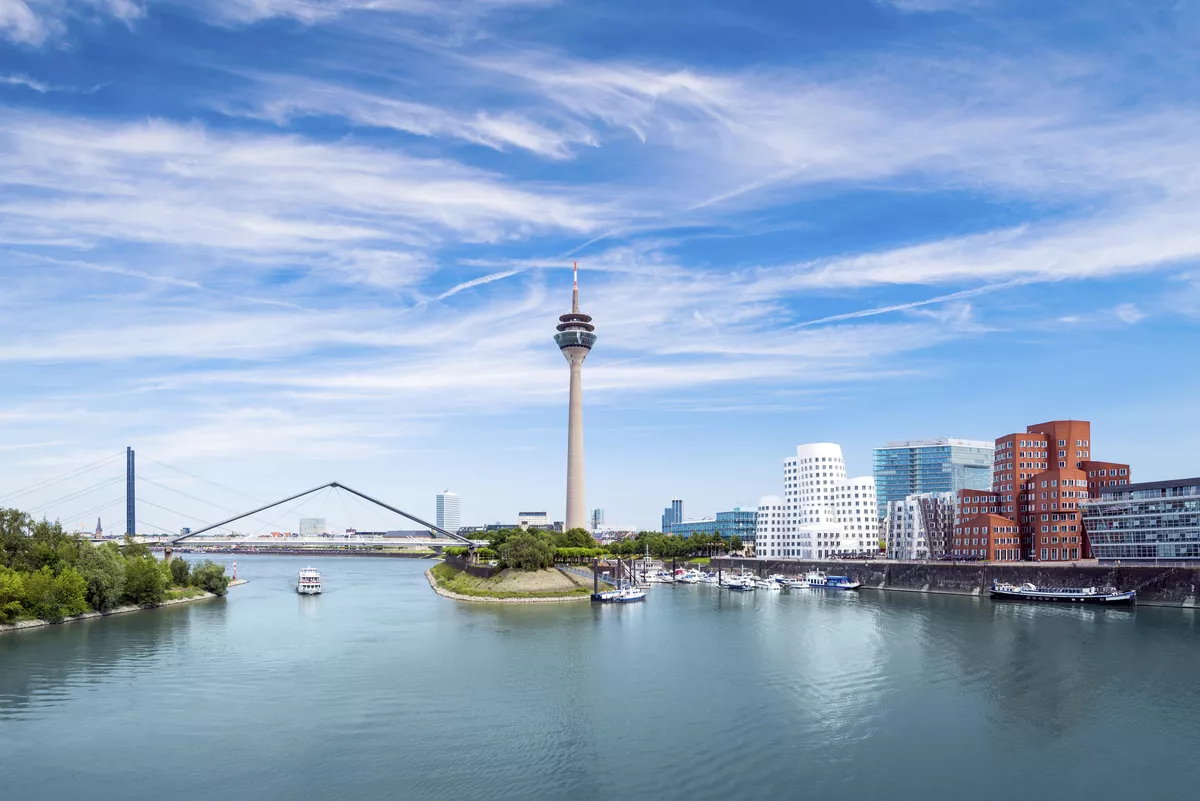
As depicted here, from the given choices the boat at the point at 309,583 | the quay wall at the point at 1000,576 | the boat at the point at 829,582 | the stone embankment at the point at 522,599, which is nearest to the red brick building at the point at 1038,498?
the quay wall at the point at 1000,576

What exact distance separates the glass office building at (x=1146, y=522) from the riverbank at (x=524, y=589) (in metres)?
44.1

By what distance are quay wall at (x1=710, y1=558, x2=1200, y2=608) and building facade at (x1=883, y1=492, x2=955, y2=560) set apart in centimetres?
1071

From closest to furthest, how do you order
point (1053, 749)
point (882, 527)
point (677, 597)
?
point (1053, 749) < point (677, 597) < point (882, 527)

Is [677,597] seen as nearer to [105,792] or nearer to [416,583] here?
[416,583]

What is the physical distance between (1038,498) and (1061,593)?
16.7 meters

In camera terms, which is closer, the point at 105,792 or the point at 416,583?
the point at 105,792

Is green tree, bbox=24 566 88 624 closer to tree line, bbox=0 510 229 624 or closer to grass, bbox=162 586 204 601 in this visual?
tree line, bbox=0 510 229 624

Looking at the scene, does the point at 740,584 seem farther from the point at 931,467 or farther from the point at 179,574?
the point at 931,467

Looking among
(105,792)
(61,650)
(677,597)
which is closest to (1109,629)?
(677,597)

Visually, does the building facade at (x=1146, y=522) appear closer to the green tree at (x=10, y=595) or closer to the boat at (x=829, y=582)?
the boat at (x=829, y=582)

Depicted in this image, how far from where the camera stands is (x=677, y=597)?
243 feet

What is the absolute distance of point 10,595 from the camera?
47031 millimetres

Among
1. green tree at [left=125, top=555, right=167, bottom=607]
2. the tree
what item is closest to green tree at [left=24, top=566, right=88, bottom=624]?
green tree at [left=125, top=555, right=167, bottom=607]

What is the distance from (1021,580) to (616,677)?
154ft
